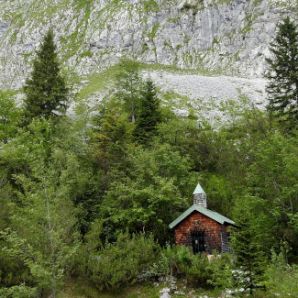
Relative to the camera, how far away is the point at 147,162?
1324 inches

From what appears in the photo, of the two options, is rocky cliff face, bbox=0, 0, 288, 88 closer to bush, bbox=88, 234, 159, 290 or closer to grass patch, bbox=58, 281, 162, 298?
bush, bbox=88, 234, 159, 290

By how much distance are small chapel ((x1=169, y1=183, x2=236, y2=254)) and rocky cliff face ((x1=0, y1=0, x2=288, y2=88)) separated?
169 feet

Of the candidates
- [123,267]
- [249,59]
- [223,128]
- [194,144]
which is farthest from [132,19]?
[123,267]

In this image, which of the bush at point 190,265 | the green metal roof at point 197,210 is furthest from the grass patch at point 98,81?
the bush at point 190,265

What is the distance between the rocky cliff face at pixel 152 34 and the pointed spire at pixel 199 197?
48.7m

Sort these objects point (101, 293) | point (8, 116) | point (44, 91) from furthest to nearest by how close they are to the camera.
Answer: point (44, 91), point (8, 116), point (101, 293)

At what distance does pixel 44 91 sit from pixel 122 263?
22593mm

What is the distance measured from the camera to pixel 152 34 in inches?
3681

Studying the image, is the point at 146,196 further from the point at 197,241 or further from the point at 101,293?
the point at 101,293

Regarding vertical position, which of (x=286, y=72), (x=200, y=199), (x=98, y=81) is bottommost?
(x=200, y=199)

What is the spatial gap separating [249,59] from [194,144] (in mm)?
45453

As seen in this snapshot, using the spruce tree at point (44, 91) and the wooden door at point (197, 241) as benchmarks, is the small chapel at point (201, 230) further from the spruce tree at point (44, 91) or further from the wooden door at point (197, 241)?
the spruce tree at point (44, 91)

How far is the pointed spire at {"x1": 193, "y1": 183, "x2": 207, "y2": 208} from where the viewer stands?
33125 mm

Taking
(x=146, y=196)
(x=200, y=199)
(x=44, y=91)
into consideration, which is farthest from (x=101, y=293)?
(x=44, y=91)
